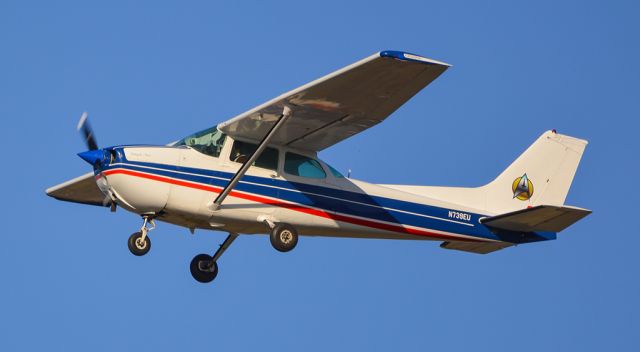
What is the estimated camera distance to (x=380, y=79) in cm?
1472

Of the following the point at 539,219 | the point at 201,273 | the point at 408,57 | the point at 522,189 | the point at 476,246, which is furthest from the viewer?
the point at 522,189

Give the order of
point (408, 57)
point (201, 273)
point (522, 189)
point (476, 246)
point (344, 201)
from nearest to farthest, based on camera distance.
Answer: point (408, 57) < point (344, 201) < point (201, 273) < point (476, 246) < point (522, 189)

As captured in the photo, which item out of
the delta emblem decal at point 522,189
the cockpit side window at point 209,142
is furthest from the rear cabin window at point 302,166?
the delta emblem decal at point 522,189

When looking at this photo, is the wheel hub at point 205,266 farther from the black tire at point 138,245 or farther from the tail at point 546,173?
the tail at point 546,173

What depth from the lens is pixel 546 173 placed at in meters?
19.1

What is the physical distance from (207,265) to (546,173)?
20.1 ft

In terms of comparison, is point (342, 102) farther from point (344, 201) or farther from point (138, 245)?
point (138, 245)

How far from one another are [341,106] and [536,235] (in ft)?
14.6

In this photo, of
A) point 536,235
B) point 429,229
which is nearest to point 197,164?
point 429,229

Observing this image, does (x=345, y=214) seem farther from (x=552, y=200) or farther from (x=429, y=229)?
(x=552, y=200)

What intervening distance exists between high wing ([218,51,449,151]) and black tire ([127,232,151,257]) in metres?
2.01

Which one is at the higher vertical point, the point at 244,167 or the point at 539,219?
the point at 539,219

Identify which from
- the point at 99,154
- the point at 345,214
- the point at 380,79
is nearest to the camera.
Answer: the point at 380,79

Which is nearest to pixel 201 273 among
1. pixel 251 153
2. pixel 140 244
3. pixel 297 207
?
pixel 297 207
